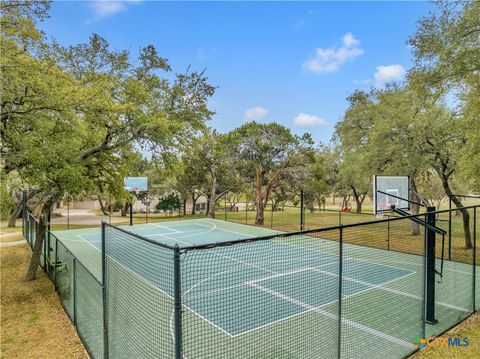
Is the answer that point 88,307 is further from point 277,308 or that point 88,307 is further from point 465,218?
point 465,218

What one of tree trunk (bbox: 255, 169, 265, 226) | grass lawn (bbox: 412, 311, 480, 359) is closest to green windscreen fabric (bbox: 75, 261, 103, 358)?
grass lawn (bbox: 412, 311, 480, 359)

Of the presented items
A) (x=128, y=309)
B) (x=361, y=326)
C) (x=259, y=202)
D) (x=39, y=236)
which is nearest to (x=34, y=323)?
(x=39, y=236)

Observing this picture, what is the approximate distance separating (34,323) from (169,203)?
949 inches

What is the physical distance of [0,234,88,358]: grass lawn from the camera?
4828mm

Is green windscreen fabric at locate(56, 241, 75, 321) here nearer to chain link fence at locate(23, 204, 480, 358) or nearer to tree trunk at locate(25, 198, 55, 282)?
chain link fence at locate(23, 204, 480, 358)

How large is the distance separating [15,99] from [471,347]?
9.53 m

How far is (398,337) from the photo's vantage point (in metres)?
4.99

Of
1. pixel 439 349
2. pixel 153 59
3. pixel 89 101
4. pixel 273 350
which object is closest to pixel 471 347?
pixel 439 349

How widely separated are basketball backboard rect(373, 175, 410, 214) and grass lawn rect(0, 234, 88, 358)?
6.10m

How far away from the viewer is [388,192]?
687 centimetres

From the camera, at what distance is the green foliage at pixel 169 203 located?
29547 millimetres

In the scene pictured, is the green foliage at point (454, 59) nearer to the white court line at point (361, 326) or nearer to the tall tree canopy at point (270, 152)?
the white court line at point (361, 326)

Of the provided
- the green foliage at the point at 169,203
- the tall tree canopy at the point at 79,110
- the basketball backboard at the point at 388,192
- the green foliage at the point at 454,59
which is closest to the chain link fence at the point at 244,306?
the basketball backboard at the point at 388,192

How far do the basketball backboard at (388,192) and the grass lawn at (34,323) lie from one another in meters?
6.10
